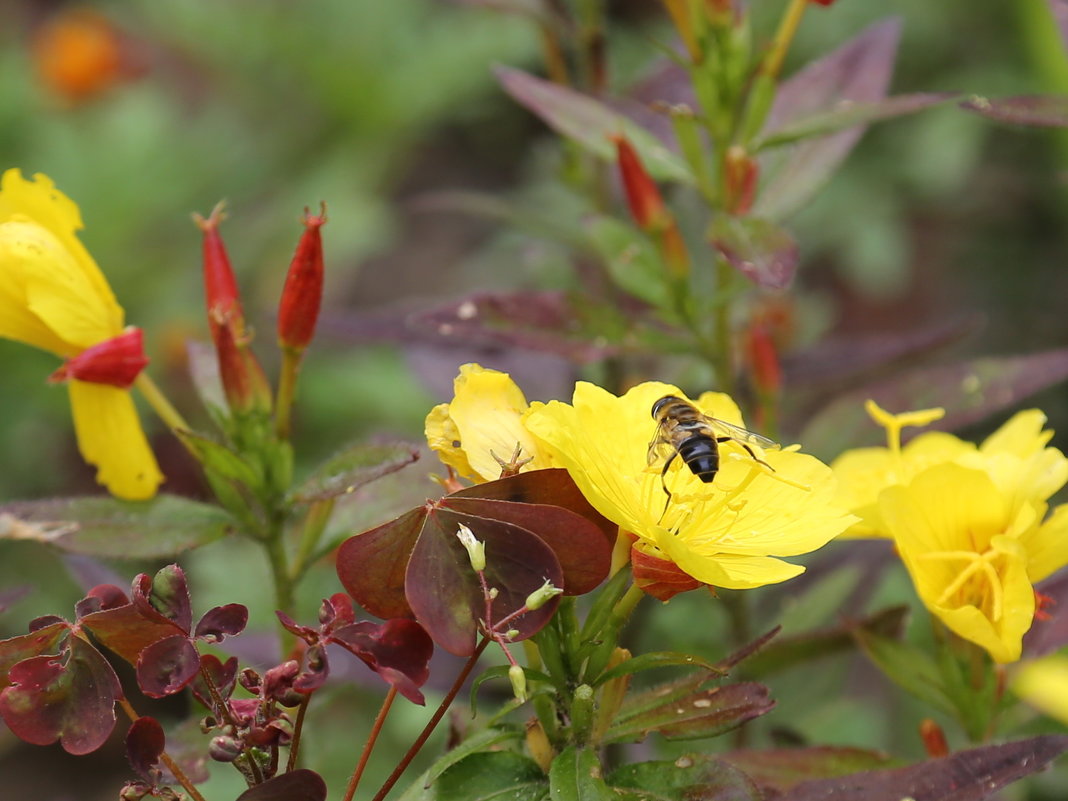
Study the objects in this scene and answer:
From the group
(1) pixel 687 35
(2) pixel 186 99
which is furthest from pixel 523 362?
(2) pixel 186 99

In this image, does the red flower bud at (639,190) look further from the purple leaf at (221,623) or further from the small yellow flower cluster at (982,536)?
the purple leaf at (221,623)

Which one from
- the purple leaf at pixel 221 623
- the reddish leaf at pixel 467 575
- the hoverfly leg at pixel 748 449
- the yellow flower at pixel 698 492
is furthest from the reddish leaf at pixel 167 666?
the hoverfly leg at pixel 748 449

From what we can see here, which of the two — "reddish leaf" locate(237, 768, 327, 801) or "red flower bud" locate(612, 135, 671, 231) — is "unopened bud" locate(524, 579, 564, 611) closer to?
"reddish leaf" locate(237, 768, 327, 801)

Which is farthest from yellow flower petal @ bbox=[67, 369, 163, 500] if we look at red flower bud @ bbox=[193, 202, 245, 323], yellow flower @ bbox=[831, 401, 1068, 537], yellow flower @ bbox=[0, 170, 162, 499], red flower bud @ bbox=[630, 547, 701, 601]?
yellow flower @ bbox=[831, 401, 1068, 537]

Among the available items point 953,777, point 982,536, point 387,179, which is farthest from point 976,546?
point 387,179

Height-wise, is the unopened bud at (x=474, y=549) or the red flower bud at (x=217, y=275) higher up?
the red flower bud at (x=217, y=275)
